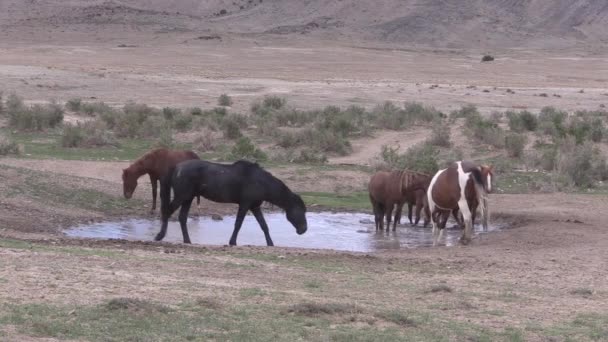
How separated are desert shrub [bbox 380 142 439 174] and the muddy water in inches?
166

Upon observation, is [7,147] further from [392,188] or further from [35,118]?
[392,188]

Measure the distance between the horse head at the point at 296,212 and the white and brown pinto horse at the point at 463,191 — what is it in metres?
2.02

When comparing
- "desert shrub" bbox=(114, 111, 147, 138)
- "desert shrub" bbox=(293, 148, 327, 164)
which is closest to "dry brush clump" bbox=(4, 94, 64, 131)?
"desert shrub" bbox=(114, 111, 147, 138)

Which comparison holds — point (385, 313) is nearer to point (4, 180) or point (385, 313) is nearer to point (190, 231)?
point (190, 231)

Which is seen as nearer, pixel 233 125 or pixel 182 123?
pixel 233 125

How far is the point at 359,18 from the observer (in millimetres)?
102375

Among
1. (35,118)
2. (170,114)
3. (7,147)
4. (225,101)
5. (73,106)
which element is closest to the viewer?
(7,147)

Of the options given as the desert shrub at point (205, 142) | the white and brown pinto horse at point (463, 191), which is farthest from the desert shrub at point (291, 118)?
Result: the white and brown pinto horse at point (463, 191)

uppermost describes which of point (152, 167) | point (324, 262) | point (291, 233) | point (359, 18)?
point (359, 18)

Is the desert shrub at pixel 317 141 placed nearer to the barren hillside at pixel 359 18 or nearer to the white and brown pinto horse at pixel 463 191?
the white and brown pinto horse at pixel 463 191

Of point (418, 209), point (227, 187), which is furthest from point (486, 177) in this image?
point (227, 187)

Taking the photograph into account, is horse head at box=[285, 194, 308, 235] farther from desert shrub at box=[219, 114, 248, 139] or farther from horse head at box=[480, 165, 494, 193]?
desert shrub at box=[219, 114, 248, 139]

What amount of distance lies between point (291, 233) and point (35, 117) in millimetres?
16526

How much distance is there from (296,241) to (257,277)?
5.43m
